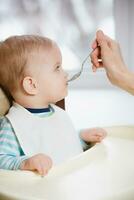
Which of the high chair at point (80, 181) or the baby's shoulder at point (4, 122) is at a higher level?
the baby's shoulder at point (4, 122)

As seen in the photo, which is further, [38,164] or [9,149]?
[9,149]

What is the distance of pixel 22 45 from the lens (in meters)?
1.06

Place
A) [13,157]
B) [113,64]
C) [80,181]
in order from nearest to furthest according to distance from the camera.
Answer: [80,181] → [13,157] → [113,64]

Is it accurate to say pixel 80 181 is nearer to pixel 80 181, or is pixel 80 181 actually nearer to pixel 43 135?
pixel 80 181

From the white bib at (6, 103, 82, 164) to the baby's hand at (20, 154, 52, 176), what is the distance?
0.36 feet

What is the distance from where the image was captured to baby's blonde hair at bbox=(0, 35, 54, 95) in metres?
1.06

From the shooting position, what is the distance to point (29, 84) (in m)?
1.08

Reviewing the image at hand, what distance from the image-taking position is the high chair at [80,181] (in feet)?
2.63

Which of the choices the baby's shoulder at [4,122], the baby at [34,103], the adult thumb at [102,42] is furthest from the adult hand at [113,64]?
the baby's shoulder at [4,122]

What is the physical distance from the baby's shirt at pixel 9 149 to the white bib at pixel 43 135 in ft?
0.04

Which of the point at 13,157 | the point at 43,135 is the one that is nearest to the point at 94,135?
the point at 43,135

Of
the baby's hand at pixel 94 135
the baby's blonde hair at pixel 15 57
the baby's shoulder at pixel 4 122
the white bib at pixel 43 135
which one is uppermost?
the baby's blonde hair at pixel 15 57

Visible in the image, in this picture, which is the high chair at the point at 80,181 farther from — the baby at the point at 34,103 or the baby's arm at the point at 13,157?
the baby at the point at 34,103

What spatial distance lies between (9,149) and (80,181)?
225 millimetres
